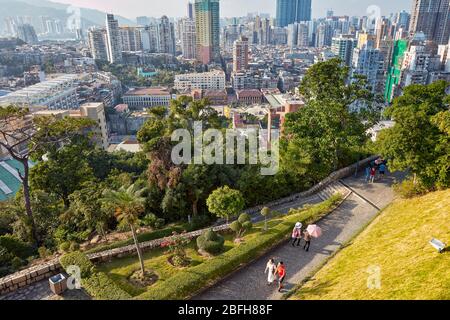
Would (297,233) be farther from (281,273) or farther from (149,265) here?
(149,265)

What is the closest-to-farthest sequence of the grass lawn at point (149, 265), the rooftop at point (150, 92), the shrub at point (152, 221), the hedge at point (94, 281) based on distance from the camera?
the hedge at point (94, 281) → the grass lawn at point (149, 265) → the shrub at point (152, 221) → the rooftop at point (150, 92)

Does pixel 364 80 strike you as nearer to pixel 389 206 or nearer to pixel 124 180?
pixel 389 206

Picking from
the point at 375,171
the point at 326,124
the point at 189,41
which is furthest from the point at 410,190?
the point at 189,41

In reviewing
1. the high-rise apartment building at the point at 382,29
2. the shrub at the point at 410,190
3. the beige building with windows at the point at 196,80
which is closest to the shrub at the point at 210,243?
the shrub at the point at 410,190

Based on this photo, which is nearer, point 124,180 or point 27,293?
point 27,293

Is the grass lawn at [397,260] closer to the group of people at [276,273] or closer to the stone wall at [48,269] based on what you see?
the group of people at [276,273]

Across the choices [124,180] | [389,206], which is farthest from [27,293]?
[389,206]
